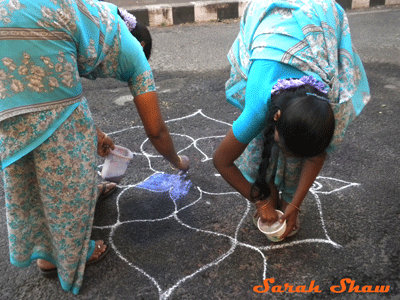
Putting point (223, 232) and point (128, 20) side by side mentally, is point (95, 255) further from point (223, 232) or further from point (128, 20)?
point (128, 20)

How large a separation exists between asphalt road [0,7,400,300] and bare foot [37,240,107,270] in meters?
0.05

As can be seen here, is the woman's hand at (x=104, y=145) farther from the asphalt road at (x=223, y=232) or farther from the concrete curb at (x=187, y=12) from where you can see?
the concrete curb at (x=187, y=12)

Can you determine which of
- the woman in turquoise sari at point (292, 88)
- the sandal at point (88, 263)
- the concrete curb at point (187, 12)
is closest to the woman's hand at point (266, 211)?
the woman in turquoise sari at point (292, 88)

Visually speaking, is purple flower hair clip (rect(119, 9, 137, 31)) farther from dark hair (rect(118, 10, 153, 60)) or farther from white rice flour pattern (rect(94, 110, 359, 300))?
white rice flour pattern (rect(94, 110, 359, 300))

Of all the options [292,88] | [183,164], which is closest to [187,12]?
[183,164]

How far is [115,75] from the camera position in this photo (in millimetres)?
1778

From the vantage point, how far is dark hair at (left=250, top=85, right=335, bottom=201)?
1402mm

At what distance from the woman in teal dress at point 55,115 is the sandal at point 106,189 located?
49 cm

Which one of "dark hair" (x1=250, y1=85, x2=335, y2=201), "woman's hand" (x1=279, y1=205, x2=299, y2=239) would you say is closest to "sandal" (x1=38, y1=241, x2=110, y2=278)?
"woman's hand" (x1=279, y1=205, x2=299, y2=239)

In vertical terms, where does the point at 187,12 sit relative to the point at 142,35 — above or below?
below

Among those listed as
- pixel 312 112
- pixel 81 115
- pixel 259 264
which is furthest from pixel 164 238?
pixel 312 112

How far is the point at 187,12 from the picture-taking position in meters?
6.23

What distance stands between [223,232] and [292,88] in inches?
36.3

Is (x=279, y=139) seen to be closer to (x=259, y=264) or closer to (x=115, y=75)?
(x=259, y=264)
